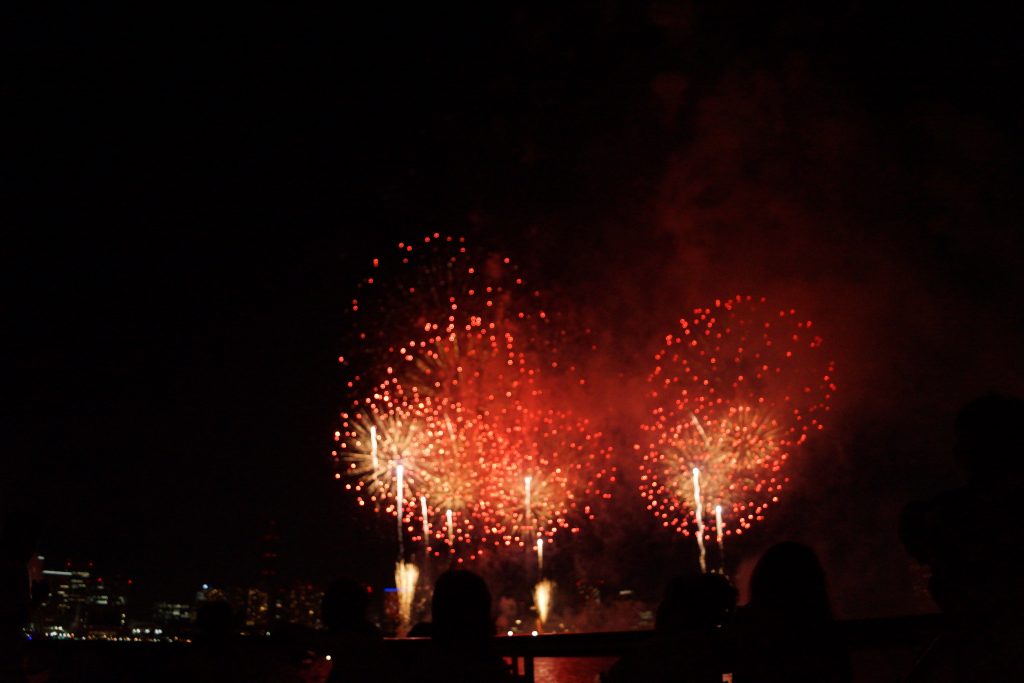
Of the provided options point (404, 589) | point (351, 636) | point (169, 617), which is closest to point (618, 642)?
point (351, 636)

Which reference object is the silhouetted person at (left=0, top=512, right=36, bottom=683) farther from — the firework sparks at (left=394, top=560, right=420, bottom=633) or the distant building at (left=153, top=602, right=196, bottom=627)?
the firework sparks at (left=394, top=560, right=420, bottom=633)

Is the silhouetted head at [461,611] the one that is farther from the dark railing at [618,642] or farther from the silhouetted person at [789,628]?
the silhouetted person at [789,628]

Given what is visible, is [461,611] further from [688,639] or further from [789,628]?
[789,628]

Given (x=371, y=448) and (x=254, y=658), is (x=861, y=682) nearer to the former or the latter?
(x=254, y=658)

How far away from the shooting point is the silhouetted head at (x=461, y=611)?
3.38 m

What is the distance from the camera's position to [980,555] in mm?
2467

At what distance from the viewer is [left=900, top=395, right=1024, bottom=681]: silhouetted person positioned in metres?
2.42

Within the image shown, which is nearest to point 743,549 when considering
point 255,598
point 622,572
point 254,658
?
point 622,572

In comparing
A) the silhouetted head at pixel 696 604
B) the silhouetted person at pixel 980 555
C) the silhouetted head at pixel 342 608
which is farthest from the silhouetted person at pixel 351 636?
the silhouetted person at pixel 980 555

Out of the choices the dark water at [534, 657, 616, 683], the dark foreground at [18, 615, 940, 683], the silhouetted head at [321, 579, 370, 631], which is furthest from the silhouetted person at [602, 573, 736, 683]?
the silhouetted head at [321, 579, 370, 631]

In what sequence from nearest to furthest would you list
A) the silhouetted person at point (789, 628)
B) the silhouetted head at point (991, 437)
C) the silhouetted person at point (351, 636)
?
1. the silhouetted head at point (991, 437)
2. the silhouetted person at point (789, 628)
3. the silhouetted person at point (351, 636)

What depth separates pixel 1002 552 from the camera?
2438mm

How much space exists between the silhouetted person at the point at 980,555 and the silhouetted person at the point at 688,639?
0.87m

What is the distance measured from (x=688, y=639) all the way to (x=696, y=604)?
0.16m
